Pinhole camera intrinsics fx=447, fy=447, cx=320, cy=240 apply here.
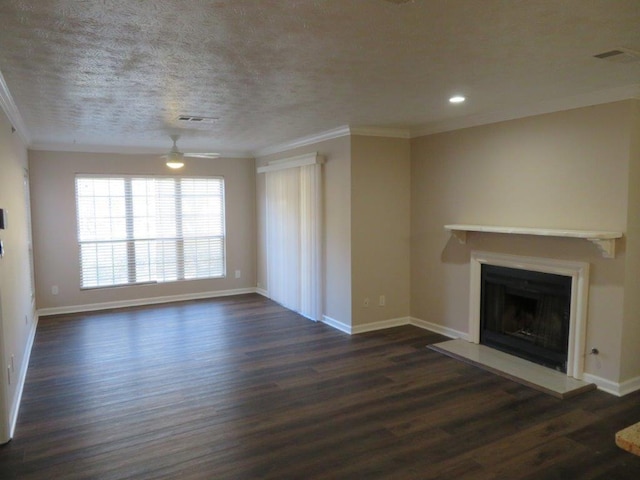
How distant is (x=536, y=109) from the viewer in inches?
163

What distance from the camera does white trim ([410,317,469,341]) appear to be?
5126mm

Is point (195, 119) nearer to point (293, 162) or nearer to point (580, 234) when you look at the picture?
point (293, 162)

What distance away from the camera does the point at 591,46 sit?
8.34 feet

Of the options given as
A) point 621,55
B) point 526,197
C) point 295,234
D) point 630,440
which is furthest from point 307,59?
point 295,234

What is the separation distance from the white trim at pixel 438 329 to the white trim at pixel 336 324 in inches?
36.0

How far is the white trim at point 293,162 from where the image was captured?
227 inches

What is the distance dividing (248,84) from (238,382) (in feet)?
8.38

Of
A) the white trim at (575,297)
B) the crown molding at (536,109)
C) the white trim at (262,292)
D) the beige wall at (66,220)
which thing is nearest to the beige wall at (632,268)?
the crown molding at (536,109)

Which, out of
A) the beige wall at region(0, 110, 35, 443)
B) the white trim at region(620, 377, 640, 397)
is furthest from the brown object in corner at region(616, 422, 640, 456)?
the beige wall at region(0, 110, 35, 443)

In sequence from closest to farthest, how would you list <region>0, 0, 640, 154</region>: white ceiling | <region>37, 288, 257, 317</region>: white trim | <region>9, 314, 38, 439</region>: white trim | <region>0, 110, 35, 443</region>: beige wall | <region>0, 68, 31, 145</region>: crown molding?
<region>0, 0, 640, 154</region>: white ceiling, <region>0, 110, 35, 443</region>: beige wall, <region>9, 314, 38, 439</region>: white trim, <region>0, 68, 31, 145</region>: crown molding, <region>37, 288, 257, 317</region>: white trim

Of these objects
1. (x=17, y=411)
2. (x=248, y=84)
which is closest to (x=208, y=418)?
(x=17, y=411)

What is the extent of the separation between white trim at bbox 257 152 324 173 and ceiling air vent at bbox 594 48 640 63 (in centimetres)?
346

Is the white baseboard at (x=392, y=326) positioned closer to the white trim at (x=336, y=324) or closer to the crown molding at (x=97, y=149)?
the white trim at (x=336, y=324)

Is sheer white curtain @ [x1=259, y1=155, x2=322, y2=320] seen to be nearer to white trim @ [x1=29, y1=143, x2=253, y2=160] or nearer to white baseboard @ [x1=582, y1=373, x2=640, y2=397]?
white trim @ [x1=29, y1=143, x2=253, y2=160]
